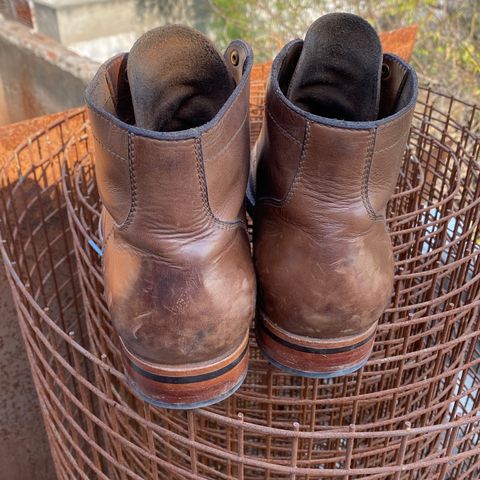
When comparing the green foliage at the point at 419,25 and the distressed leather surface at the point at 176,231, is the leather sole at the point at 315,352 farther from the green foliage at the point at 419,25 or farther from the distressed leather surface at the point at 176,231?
the green foliage at the point at 419,25

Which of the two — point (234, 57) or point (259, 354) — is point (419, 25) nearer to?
point (259, 354)

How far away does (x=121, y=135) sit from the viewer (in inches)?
19.2

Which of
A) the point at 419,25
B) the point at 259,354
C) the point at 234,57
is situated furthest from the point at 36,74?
the point at 419,25

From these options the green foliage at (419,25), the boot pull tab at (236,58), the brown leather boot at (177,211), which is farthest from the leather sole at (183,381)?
the green foliage at (419,25)

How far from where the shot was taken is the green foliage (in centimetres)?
262

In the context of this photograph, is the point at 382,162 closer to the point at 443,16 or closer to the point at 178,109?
the point at 178,109

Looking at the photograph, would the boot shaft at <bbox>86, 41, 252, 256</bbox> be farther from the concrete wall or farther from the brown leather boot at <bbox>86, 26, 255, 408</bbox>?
the concrete wall

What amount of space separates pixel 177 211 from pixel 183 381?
0.17 metres

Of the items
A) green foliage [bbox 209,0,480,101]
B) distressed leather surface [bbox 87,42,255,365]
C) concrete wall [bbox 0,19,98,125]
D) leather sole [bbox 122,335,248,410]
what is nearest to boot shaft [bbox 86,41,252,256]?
distressed leather surface [bbox 87,42,255,365]

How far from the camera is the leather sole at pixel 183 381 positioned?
57cm

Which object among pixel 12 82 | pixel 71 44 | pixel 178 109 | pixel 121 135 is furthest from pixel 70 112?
pixel 71 44

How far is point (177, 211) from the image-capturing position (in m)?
0.52

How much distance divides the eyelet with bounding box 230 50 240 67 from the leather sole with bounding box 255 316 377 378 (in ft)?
0.90

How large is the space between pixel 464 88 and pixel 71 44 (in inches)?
76.2
